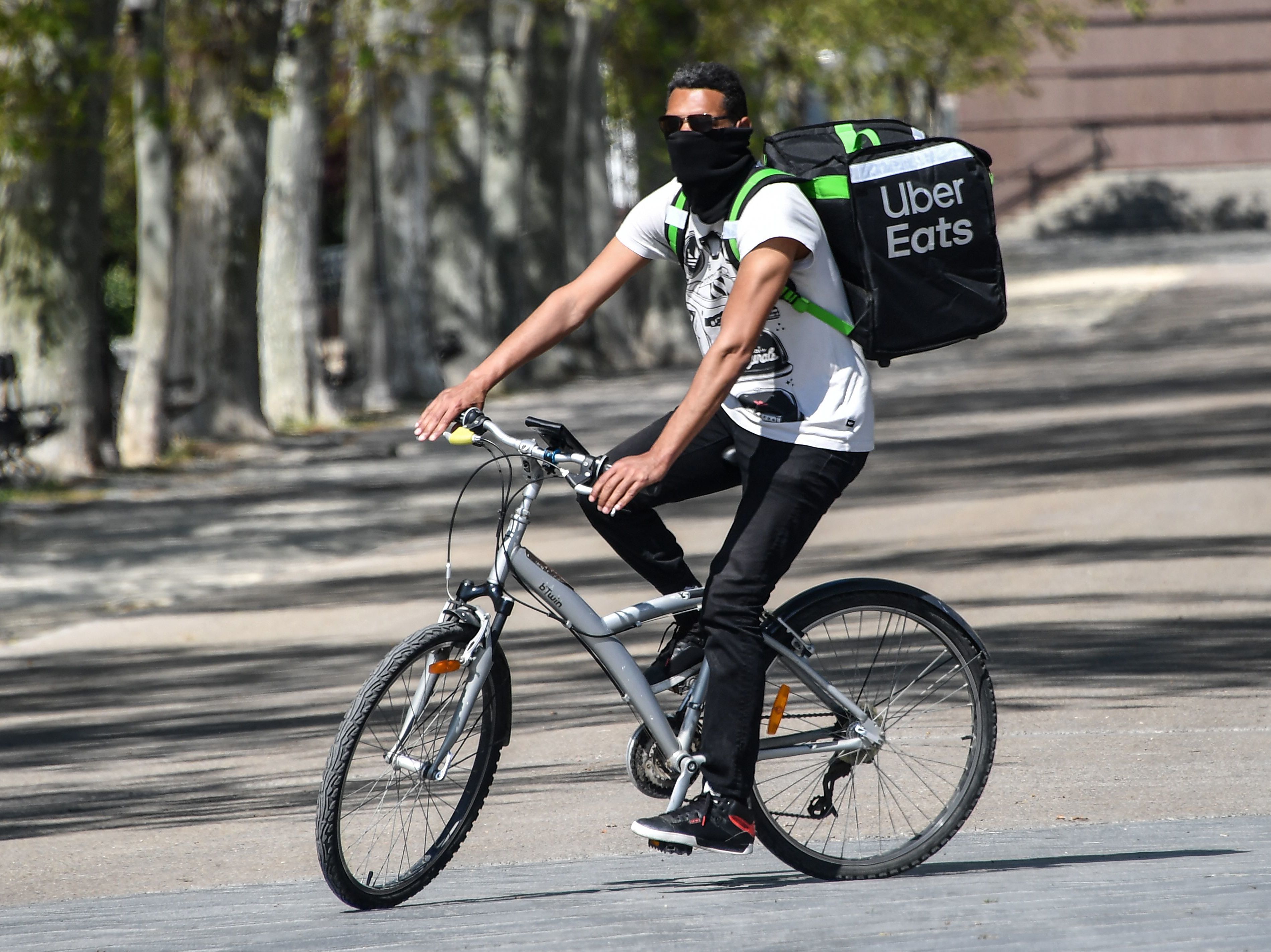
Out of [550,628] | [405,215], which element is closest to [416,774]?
[550,628]

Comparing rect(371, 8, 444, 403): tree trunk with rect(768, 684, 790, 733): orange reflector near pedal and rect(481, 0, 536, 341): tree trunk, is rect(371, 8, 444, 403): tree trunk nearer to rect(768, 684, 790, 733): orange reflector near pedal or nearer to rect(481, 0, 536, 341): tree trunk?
rect(481, 0, 536, 341): tree trunk

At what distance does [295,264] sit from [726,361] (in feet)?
62.0

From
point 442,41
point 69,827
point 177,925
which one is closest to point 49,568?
point 69,827

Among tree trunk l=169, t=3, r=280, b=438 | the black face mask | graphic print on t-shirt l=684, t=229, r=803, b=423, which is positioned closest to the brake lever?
graphic print on t-shirt l=684, t=229, r=803, b=423

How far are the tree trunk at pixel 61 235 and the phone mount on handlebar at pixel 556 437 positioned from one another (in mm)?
12512

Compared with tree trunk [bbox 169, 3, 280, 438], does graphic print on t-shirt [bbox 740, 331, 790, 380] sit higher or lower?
higher

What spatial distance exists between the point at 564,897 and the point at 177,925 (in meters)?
0.93

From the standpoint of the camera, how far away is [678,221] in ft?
16.1

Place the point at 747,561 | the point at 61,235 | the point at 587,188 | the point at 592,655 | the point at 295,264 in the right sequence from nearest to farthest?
the point at 747,561 → the point at 592,655 → the point at 61,235 → the point at 295,264 → the point at 587,188

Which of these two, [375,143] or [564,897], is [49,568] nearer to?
[564,897]

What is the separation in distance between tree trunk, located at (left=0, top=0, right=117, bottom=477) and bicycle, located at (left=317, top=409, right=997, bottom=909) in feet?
41.0

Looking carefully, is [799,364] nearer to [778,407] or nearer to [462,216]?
[778,407]

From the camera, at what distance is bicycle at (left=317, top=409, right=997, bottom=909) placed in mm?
4766

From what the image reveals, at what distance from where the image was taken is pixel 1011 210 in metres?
63.6
